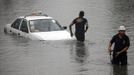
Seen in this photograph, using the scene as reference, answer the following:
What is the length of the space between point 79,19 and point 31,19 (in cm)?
259

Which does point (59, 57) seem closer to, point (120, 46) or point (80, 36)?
point (120, 46)

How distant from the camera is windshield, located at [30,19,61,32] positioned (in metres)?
22.2

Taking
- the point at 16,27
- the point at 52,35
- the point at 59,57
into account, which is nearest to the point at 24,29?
the point at 16,27

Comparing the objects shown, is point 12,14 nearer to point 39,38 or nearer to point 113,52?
point 39,38

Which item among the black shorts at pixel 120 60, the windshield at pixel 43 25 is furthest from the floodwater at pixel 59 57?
the windshield at pixel 43 25

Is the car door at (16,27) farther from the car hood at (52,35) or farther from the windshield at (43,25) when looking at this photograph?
the car hood at (52,35)

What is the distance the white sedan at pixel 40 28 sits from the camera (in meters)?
21.3

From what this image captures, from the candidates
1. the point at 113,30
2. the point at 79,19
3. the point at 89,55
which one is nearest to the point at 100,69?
the point at 89,55

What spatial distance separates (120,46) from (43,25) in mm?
7384

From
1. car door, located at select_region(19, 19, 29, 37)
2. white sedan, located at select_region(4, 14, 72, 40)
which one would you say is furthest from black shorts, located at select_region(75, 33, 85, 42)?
car door, located at select_region(19, 19, 29, 37)

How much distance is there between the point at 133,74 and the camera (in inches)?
566

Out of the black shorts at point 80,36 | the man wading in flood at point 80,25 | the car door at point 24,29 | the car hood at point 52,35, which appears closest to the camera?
the car hood at point 52,35

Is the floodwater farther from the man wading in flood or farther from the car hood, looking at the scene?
the man wading in flood

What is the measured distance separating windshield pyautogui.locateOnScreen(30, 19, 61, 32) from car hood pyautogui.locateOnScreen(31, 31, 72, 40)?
1.40 ft
